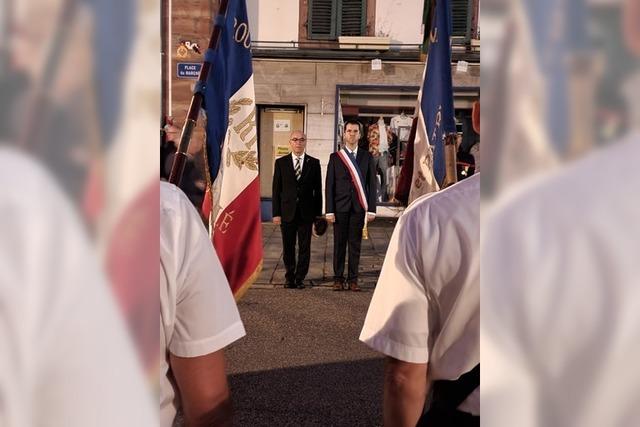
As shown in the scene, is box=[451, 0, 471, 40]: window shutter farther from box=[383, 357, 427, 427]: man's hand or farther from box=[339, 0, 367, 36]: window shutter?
box=[383, 357, 427, 427]: man's hand

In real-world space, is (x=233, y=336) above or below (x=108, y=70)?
below

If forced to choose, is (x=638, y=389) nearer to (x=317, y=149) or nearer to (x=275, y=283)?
(x=275, y=283)

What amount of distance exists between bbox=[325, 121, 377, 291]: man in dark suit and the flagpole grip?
485 centimetres

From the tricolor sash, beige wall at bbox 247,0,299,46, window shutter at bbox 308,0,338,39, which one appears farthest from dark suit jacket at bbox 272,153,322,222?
window shutter at bbox 308,0,338,39

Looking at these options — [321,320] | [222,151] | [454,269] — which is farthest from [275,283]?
[454,269]

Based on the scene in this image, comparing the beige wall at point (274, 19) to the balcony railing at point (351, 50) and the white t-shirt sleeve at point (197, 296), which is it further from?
the white t-shirt sleeve at point (197, 296)

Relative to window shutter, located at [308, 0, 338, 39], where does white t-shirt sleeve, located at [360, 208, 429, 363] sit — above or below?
below

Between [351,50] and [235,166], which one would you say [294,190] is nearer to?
[235,166]

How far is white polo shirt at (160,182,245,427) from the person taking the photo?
1.34m

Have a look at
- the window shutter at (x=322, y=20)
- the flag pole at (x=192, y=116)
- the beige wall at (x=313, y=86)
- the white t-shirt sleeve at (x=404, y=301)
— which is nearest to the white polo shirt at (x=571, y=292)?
the white t-shirt sleeve at (x=404, y=301)

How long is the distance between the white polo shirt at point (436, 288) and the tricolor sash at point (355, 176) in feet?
20.6

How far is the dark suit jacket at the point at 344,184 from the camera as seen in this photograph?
8195mm

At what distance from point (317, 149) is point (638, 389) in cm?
1468

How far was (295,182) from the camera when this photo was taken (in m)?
8.52
